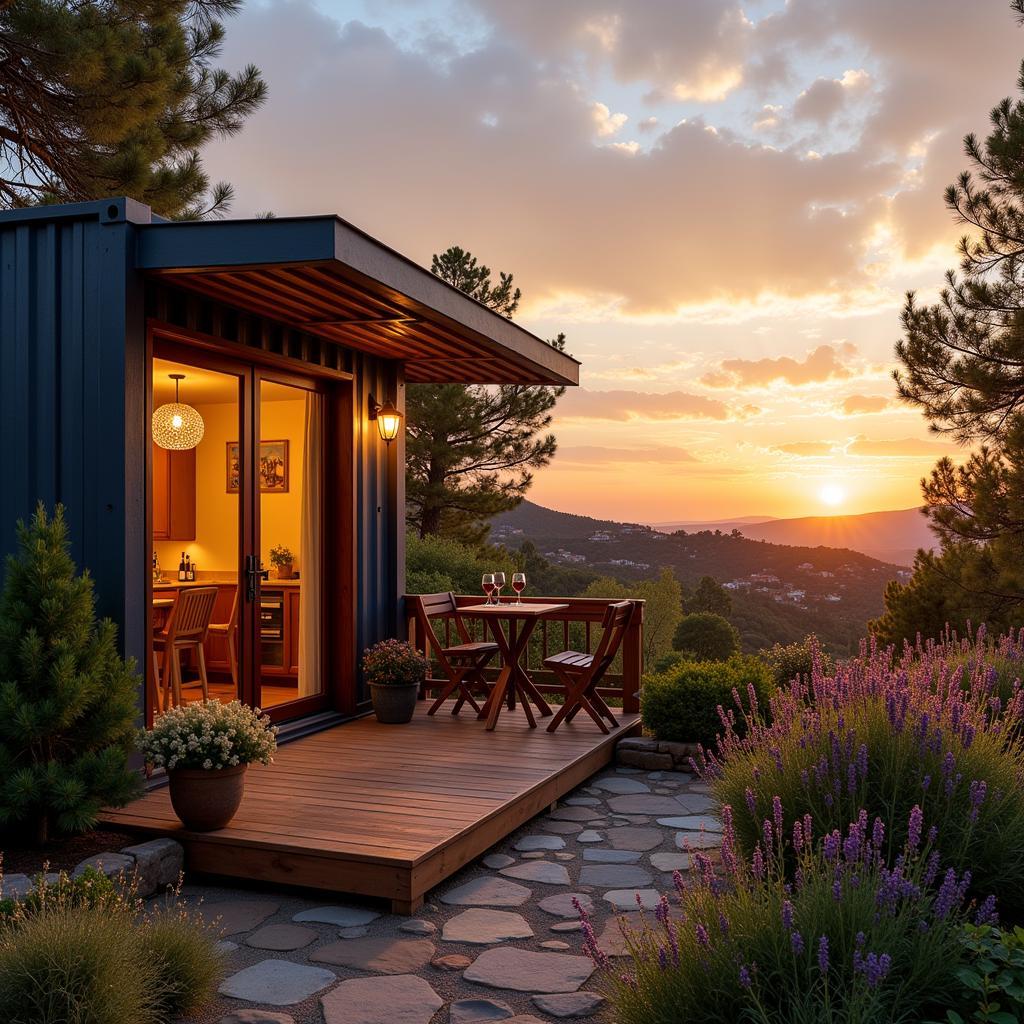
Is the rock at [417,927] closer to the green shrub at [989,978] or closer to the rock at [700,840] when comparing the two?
the rock at [700,840]

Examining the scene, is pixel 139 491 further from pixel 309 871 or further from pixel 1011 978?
pixel 1011 978

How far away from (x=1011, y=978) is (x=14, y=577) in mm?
3726

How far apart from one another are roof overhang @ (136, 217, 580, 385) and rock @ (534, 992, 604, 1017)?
3.12 m

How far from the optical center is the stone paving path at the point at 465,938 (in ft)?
Result: 9.78

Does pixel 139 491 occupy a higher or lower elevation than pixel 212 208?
lower

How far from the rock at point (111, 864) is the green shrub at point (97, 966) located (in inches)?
22.3

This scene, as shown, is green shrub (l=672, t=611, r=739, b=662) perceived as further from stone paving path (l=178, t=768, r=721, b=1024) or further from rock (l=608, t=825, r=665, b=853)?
stone paving path (l=178, t=768, r=721, b=1024)

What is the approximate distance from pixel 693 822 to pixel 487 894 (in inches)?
57.8

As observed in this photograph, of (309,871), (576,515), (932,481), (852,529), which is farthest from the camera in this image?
(576,515)

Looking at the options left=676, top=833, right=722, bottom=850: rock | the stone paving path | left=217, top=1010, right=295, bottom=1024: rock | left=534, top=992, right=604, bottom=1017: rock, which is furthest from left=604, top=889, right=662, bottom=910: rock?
left=217, top=1010, right=295, bottom=1024: rock

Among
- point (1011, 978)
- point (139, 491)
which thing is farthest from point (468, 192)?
point (1011, 978)

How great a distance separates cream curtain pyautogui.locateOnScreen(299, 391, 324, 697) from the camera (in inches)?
264

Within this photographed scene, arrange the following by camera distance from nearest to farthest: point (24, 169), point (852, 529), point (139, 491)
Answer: point (139, 491), point (24, 169), point (852, 529)

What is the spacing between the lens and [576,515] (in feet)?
Result: 83.4
